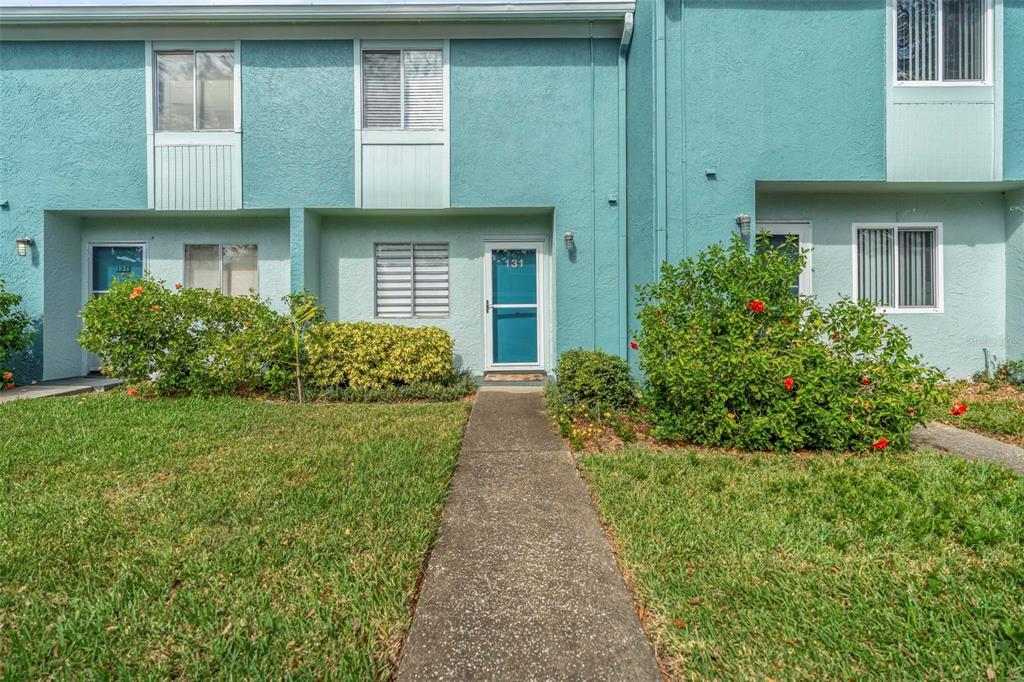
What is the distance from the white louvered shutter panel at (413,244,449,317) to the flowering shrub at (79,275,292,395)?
7.92 ft

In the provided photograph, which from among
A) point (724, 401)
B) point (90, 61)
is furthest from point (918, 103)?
point (90, 61)

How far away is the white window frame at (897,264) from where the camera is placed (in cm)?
722

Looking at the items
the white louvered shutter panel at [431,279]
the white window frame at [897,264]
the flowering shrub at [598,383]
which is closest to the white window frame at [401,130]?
the white louvered shutter panel at [431,279]

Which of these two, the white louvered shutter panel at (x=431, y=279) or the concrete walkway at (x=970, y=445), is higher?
the white louvered shutter panel at (x=431, y=279)

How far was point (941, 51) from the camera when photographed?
639 centimetres

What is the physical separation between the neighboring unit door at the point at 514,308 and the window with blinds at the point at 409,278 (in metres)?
0.81

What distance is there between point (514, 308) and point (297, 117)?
14.8 feet

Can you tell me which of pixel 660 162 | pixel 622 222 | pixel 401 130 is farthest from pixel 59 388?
pixel 660 162

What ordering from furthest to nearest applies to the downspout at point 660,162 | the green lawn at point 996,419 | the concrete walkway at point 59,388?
the concrete walkway at point 59,388
the downspout at point 660,162
the green lawn at point 996,419

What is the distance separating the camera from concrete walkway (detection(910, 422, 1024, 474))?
13.1 feet

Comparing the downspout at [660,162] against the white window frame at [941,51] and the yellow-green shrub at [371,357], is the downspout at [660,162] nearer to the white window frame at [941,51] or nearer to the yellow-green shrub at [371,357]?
the white window frame at [941,51]

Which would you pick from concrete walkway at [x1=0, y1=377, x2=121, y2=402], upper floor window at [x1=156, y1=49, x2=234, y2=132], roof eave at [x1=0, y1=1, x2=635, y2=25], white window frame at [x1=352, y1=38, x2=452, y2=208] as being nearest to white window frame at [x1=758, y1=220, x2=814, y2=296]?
roof eave at [x1=0, y1=1, x2=635, y2=25]

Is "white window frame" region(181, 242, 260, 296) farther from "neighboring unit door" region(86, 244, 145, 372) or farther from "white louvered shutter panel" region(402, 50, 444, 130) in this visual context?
"white louvered shutter panel" region(402, 50, 444, 130)

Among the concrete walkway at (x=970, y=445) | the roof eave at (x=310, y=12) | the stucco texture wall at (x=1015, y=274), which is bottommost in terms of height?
the concrete walkway at (x=970, y=445)
